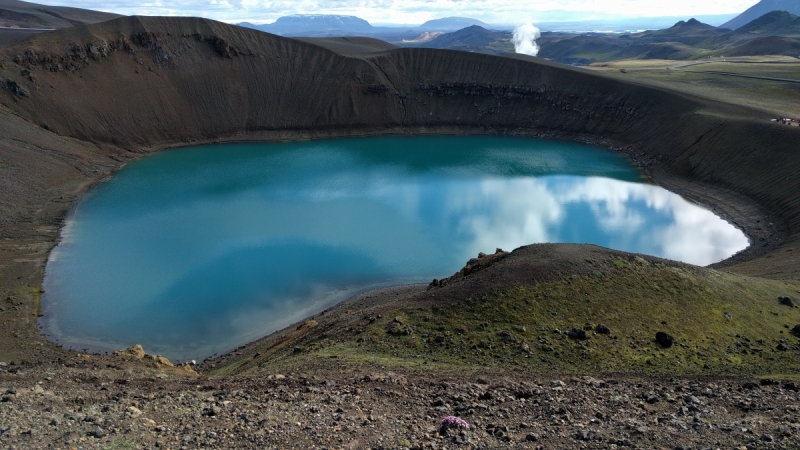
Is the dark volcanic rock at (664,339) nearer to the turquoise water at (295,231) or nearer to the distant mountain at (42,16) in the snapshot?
the turquoise water at (295,231)

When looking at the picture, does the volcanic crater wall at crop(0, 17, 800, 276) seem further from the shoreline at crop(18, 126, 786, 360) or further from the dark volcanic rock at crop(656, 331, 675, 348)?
the dark volcanic rock at crop(656, 331, 675, 348)

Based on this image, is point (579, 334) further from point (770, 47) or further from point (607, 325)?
point (770, 47)

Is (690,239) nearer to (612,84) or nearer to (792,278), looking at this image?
(792,278)

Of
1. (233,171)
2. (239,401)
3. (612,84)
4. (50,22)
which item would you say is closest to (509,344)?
(239,401)

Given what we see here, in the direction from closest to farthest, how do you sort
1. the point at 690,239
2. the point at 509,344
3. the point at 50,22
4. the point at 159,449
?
the point at 159,449
the point at 509,344
the point at 690,239
the point at 50,22

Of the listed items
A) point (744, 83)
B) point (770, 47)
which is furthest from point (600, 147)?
point (770, 47)
